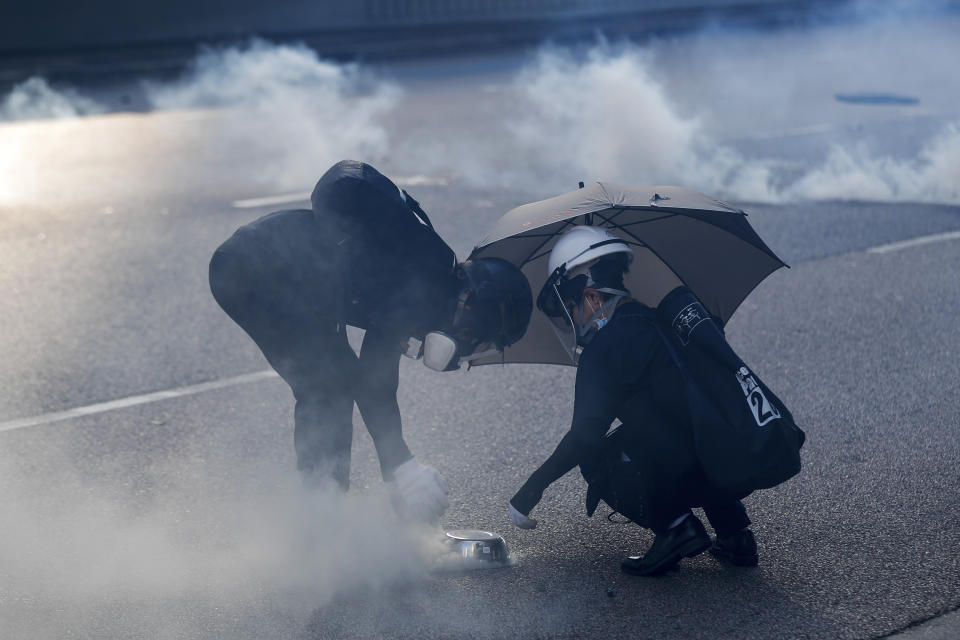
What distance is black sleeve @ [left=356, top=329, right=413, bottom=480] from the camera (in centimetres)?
425

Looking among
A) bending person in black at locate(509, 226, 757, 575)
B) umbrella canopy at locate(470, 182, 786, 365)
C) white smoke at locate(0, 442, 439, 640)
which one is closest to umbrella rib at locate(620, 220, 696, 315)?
umbrella canopy at locate(470, 182, 786, 365)

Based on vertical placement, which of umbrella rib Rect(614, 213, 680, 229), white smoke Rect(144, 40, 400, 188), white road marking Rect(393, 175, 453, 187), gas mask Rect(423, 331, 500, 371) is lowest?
gas mask Rect(423, 331, 500, 371)

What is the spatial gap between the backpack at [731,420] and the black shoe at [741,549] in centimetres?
33

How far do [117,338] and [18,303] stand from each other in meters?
1.01

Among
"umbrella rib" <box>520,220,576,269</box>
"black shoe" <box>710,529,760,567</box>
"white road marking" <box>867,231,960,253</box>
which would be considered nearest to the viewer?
"black shoe" <box>710,529,760,567</box>

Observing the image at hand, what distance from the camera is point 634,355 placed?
394 cm

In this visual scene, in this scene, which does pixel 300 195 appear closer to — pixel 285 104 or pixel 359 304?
pixel 285 104

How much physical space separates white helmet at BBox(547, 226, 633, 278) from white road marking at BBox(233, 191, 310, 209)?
241 inches

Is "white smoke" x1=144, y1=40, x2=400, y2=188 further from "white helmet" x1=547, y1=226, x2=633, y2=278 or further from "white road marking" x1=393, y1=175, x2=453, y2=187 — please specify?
"white helmet" x1=547, y1=226, x2=633, y2=278

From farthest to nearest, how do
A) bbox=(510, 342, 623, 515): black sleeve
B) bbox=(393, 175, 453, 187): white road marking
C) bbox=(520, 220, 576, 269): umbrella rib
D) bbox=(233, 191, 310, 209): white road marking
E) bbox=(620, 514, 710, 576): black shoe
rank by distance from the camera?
bbox=(393, 175, 453, 187): white road marking
bbox=(233, 191, 310, 209): white road marking
bbox=(520, 220, 576, 269): umbrella rib
bbox=(620, 514, 710, 576): black shoe
bbox=(510, 342, 623, 515): black sleeve

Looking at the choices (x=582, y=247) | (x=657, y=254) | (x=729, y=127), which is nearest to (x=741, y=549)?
(x=657, y=254)

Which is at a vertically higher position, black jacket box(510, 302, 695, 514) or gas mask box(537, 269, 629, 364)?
gas mask box(537, 269, 629, 364)

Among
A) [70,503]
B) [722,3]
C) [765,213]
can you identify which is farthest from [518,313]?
[722,3]

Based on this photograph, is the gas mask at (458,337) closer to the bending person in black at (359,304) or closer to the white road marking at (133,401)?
the bending person in black at (359,304)
